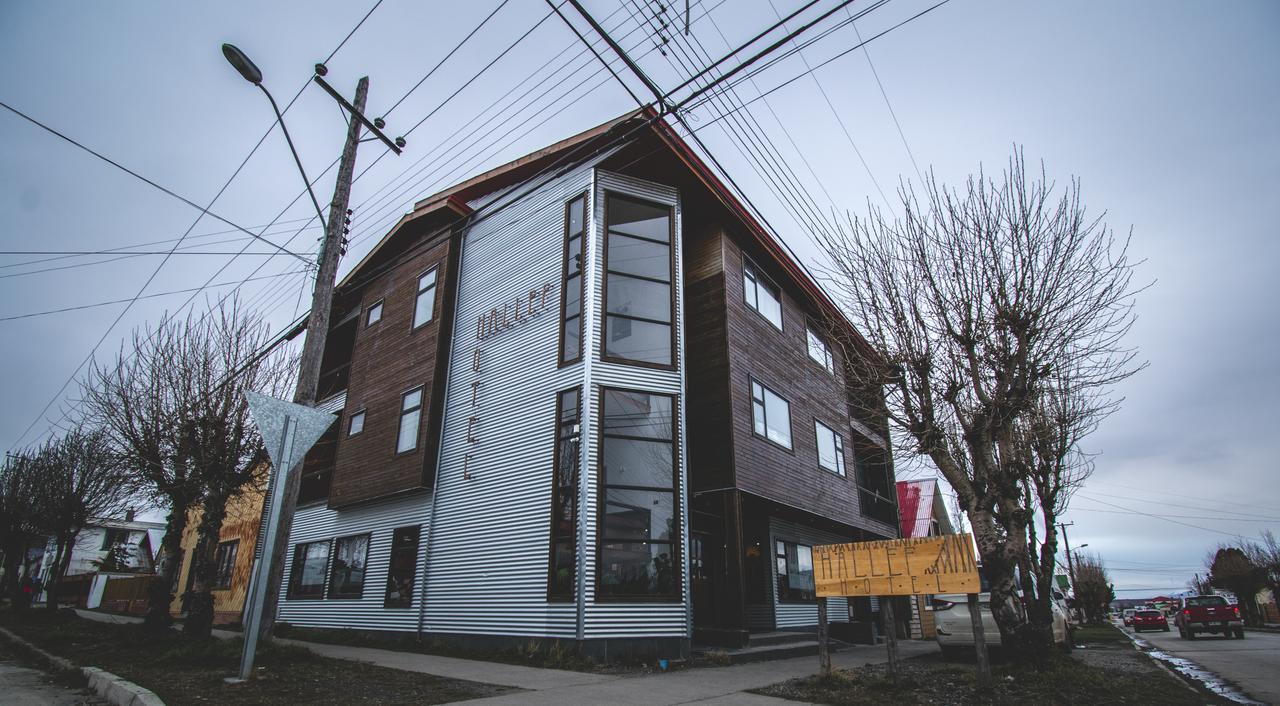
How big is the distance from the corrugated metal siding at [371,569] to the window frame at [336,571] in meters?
0.08

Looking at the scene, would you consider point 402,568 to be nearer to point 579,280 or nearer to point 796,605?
point 579,280

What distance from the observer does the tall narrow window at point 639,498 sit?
11.7m

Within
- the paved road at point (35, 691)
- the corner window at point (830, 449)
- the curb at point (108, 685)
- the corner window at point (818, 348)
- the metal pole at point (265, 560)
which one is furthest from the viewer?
the corner window at point (818, 348)

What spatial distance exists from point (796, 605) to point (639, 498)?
297 inches

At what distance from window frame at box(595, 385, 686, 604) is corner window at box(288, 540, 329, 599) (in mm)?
11249

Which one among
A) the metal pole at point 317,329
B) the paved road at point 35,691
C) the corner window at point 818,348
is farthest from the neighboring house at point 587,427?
the paved road at point 35,691

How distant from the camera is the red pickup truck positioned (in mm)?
24641

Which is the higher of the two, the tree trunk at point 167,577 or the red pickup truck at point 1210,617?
the tree trunk at point 167,577

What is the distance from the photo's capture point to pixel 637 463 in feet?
41.3

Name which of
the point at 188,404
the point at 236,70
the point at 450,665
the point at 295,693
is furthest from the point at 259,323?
the point at 295,693

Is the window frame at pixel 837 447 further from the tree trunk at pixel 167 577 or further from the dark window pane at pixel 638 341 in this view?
the tree trunk at pixel 167 577

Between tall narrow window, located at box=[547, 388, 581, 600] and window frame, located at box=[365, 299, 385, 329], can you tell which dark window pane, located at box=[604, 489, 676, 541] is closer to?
tall narrow window, located at box=[547, 388, 581, 600]

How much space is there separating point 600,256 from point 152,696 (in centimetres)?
1048

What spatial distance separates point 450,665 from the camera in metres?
10.4
